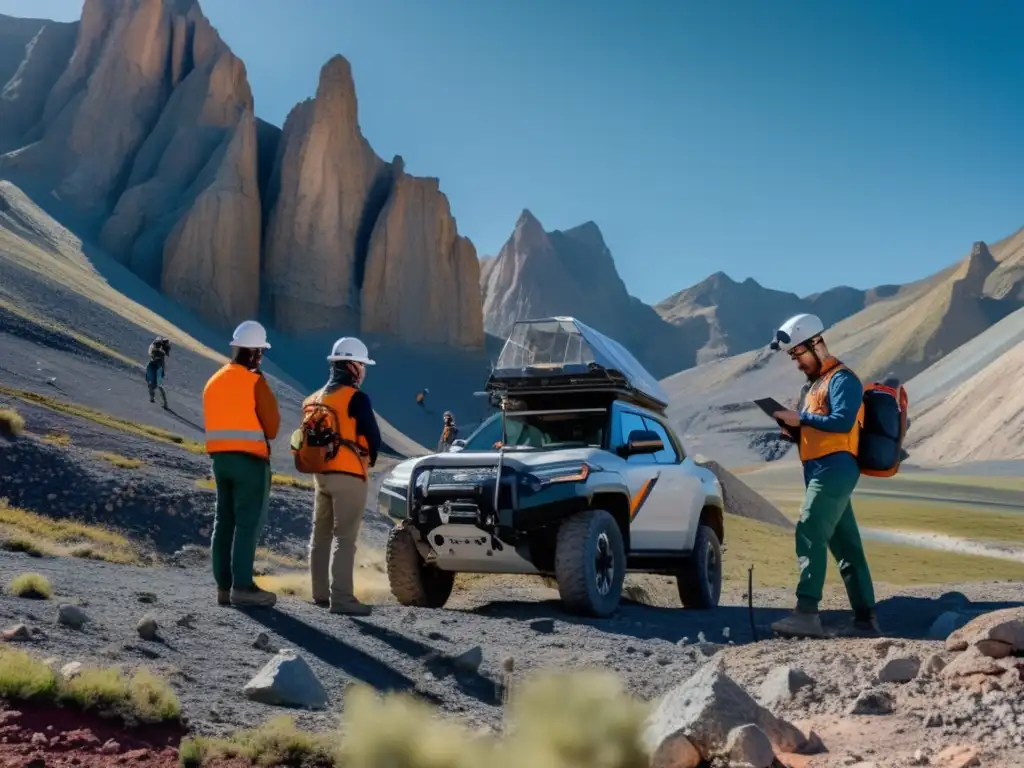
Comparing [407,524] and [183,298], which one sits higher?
[183,298]

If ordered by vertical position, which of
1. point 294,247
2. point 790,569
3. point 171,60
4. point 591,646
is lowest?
point 790,569

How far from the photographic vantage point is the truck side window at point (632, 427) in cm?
1088

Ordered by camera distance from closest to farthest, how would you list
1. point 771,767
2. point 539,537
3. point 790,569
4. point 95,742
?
point 771,767 < point 95,742 < point 539,537 < point 790,569

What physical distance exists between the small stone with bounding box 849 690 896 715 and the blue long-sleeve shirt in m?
3.17

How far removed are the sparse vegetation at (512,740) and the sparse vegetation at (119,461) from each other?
15188 millimetres

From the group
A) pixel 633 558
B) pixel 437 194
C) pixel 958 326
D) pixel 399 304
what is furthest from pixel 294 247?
pixel 958 326

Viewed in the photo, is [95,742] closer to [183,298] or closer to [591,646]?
[591,646]

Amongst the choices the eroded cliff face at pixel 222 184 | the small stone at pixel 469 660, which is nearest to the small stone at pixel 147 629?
the small stone at pixel 469 660

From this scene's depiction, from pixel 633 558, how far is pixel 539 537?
5.78 ft

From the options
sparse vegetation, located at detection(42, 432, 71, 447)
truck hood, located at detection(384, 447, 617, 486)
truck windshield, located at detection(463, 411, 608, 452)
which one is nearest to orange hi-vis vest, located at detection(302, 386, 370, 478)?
truck hood, located at detection(384, 447, 617, 486)

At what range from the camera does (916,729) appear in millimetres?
4730

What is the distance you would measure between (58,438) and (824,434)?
52.9 feet

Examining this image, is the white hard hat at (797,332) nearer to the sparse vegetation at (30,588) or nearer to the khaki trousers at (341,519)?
the khaki trousers at (341,519)

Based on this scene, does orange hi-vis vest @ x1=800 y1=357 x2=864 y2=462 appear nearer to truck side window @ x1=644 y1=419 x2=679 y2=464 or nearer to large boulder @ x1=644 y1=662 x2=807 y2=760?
truck side window @ x1=644 y1=419 x2=679 y2=464
